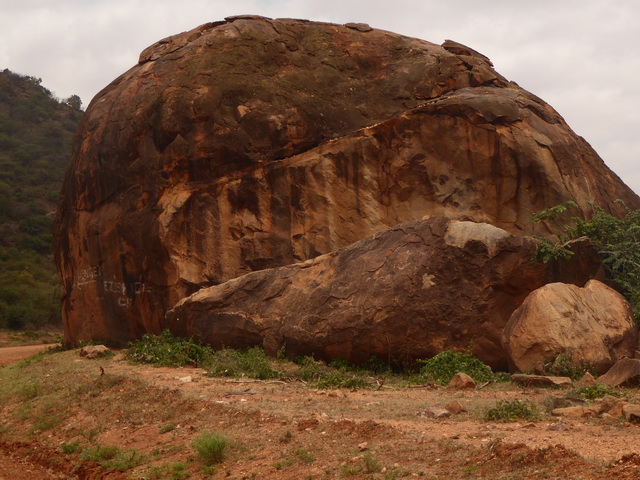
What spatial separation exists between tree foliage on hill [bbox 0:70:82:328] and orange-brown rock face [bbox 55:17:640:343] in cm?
1539

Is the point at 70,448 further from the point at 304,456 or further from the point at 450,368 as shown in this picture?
the point at 450,368

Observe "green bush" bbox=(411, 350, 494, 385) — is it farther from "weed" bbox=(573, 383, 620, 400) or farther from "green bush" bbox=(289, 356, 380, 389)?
"weed" bbox=(573, 383, 620, 400)

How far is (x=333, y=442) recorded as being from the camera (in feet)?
22.2

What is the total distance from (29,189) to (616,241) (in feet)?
114

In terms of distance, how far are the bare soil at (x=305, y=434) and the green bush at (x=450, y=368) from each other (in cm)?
76

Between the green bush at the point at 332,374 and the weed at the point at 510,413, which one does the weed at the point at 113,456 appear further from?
the weed at the point at 510,413

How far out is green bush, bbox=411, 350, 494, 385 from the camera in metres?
10.4

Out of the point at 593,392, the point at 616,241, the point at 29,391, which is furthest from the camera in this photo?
the point at 616,241

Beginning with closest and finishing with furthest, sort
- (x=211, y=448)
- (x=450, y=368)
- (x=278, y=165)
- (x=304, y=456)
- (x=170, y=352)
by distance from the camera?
1. (x=304, y=456)
2. (x=211, y=448)
3. (x=450, y=368)
4. (x=170, y=352)
5. (x=278, y=165)

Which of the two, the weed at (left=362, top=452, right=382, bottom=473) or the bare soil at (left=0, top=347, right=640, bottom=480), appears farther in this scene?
the weed at (left=362, top=452, right=382, bottom=473)

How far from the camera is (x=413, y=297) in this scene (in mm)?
11258

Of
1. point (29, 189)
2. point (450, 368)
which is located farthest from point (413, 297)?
point (29, 189)

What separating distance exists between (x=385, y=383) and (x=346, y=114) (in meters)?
6.84

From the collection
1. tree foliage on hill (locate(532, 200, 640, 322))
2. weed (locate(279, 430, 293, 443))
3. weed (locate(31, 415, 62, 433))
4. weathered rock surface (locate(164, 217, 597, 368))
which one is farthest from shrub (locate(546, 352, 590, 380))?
weed (locate(31, 415, 62, 433))
